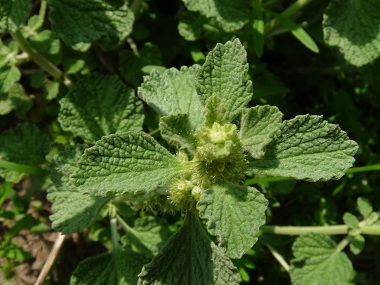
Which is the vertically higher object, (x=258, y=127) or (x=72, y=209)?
(x=258, y=127)

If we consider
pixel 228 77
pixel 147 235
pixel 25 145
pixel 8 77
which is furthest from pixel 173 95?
pixel 25 145

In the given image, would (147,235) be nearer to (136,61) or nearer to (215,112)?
(136,61)

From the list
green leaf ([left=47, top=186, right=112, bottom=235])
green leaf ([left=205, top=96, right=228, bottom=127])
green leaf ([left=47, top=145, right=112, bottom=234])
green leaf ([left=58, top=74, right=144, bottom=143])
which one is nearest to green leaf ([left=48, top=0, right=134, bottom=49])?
green leaf ([left=58, top=74, right=144, bottom=143])

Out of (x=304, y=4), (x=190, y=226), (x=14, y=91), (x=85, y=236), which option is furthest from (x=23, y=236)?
(x=304, y=4)

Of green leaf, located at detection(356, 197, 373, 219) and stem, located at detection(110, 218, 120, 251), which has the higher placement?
stem, located at detection(110, 218, 120, 251)

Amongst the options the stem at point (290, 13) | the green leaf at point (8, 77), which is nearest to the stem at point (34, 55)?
the green leaf at point (8, 77)

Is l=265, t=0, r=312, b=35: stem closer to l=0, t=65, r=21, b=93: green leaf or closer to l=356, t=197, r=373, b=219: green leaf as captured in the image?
l=356, t=197, r=373, b=219: green leaf

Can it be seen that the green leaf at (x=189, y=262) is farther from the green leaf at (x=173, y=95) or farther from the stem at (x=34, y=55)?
the stem at (x=34, y=55)
